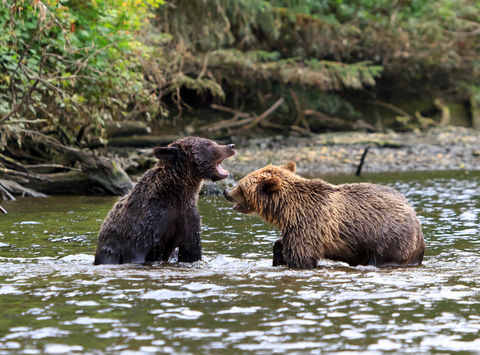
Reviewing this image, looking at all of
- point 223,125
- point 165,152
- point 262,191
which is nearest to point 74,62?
point 165,152

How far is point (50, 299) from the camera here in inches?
253

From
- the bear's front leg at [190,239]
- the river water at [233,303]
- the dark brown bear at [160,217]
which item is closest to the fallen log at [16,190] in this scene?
the river water at [233,303]

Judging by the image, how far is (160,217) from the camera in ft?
26.5

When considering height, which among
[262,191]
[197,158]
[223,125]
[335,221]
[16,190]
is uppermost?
[223,125]

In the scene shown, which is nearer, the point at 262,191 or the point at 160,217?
the point at 160,217

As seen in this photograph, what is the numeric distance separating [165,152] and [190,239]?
1.02m

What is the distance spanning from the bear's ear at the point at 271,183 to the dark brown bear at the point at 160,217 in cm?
52

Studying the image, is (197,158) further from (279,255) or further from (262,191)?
(279,255)

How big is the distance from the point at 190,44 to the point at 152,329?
1862 centimetres

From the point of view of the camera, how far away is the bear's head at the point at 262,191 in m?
8.17

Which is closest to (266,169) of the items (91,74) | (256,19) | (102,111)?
(91,74)

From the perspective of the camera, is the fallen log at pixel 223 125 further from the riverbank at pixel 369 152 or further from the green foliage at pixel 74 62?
the green foliage at pixel 74 62

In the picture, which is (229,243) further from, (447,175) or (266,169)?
(447,175)

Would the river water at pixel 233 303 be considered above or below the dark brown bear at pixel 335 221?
below
